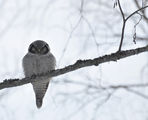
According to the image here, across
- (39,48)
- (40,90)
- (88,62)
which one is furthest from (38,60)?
(88,62)

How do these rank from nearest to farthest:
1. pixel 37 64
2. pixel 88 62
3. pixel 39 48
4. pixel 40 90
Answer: pixel 88 62, pixel 37 64, pixel 39 48, pixel 40 90

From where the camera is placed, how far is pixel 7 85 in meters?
3.09

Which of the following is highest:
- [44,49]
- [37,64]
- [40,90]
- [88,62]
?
[88,62]

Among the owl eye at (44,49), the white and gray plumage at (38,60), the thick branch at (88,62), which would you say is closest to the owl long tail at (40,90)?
the white and gray plumage at (38,60)

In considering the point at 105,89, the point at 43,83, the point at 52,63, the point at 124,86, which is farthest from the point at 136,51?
the point at 124,86

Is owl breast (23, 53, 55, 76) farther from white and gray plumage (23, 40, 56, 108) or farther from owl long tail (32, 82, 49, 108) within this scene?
owl long tail (32, 82, 49, 108)

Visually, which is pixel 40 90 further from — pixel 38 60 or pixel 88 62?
pixel 88 62

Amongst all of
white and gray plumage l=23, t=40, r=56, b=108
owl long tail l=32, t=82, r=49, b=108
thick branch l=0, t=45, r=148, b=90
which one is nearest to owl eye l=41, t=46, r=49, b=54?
white and gray plumage l=23, t=40, r=56, b=108

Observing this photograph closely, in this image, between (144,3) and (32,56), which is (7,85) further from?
(32,56)

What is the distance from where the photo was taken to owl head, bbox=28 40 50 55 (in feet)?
17.8

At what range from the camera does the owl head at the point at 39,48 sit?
5.41 m

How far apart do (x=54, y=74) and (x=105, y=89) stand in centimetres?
559

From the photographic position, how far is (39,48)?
5449mm

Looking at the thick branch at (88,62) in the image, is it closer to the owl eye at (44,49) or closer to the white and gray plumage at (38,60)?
the white and gray plumage at (38,60)
